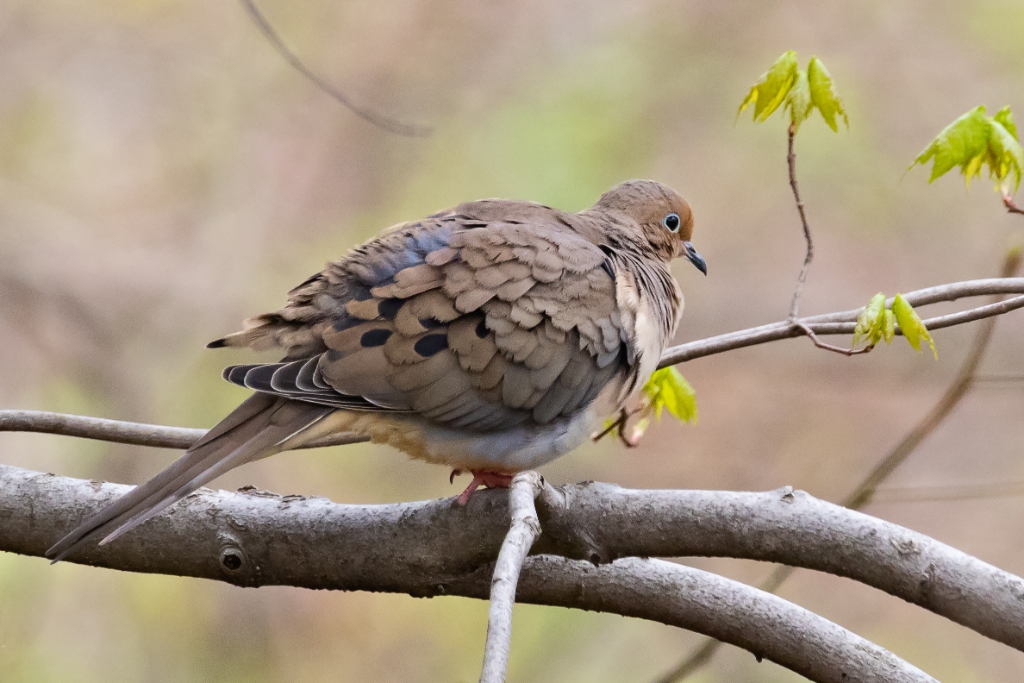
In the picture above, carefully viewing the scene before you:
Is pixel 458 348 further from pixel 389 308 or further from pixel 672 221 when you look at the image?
pixel 672 221

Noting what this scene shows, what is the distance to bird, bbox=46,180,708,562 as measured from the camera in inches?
99.5

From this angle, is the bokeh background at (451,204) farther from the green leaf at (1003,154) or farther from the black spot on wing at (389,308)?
the green leaf at (1003,154)

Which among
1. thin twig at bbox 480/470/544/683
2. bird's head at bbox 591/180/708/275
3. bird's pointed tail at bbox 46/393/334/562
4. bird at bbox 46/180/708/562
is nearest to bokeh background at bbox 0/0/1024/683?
bird's head at bbox 591/180/708/275

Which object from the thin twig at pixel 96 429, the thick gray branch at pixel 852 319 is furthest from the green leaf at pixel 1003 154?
the thin twig at pixel 96 429

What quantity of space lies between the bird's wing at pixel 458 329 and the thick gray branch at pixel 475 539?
33 centimetres

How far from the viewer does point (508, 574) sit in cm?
160

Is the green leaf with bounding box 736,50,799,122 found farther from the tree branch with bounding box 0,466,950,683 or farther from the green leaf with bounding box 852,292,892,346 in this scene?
the tree branch with bounding box 0,466,950,683

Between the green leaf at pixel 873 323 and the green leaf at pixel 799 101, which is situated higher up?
the green leaf at pixel 799 101

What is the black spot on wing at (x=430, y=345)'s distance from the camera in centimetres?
264

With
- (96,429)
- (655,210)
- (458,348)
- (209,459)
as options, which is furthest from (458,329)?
(655,210)

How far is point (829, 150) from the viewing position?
5680mm

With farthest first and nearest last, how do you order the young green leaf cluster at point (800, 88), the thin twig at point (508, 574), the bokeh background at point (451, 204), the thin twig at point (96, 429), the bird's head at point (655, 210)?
1. the bokeh background at point (451, 204)
2. the bird's head at point (655, 210)
3. the young green leaf cluster at point (800, 88)
4. the thin twig at point (96, 429)
5. the thin twig at point (508, 574)

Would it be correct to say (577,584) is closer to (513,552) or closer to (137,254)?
(513,552)

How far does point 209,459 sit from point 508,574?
3.17ft
